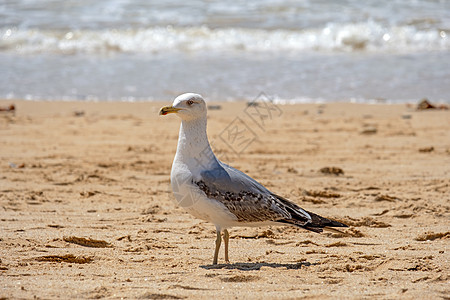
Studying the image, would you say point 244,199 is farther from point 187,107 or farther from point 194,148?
point 187,107

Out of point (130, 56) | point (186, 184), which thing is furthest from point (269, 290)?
point (130, 56)

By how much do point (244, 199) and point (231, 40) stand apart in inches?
487

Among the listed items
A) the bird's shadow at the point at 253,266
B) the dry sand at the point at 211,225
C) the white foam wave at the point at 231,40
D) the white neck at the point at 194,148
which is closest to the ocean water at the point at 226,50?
the white foam wave at the point at 231,40

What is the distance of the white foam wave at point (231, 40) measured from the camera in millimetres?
15344

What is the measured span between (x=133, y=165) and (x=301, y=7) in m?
13.1

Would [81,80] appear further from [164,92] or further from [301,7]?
[301,7]

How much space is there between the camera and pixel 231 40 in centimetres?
1598

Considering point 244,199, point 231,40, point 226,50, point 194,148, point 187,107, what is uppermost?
point 231,40

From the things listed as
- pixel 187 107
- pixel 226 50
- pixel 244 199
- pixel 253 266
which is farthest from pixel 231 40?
pixel 253 266

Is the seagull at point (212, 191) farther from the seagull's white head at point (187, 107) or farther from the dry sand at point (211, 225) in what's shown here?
the dry sand at point (211, 225)

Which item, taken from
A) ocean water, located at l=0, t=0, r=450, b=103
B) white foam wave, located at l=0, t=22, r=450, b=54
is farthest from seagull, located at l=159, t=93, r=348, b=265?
white foam wave, located at l=0, t=22, r=450, b=54

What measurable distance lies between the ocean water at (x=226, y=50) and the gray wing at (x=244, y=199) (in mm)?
6875

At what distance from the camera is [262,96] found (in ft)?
36.3

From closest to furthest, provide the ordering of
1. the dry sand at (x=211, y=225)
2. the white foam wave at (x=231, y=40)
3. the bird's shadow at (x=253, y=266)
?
the dry sand at (x=211, y=225) → the bird's shadow at (x=253, y=266) → the white foam wave at (x=231, y=40)
